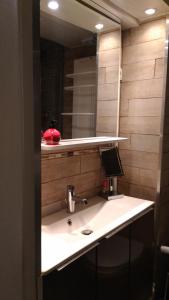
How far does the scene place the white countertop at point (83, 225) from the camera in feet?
3.79

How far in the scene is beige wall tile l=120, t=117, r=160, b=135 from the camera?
188 cm

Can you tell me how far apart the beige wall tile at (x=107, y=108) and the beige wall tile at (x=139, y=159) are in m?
0.33

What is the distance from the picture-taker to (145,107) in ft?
6.26

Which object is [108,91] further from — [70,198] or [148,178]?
[70,198]

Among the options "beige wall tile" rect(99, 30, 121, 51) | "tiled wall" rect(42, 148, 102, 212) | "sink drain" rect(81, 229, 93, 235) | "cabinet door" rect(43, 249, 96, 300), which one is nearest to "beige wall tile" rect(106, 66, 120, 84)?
"beige wall tile" rect(99, 30, 121, 51)

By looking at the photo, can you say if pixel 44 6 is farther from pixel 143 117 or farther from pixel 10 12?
pixel 143 117

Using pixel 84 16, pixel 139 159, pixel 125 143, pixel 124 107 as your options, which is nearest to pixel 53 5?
pixel 84 16

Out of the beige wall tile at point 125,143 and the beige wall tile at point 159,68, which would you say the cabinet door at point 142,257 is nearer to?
the beige wall tile at point 125,143

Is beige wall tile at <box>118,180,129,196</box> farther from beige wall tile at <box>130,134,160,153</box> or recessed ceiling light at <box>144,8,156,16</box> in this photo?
recessed ceiling light at <box>144,8,156,16</box>

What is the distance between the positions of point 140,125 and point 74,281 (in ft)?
4.08

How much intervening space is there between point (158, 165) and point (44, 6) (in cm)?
134

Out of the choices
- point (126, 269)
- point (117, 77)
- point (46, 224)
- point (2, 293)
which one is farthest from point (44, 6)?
point (126, 269)

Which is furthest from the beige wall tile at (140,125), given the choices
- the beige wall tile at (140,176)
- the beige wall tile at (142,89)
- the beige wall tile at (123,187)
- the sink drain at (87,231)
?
the sink drain at (87,231)

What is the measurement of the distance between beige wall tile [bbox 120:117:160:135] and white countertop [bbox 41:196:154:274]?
0.55 meters
